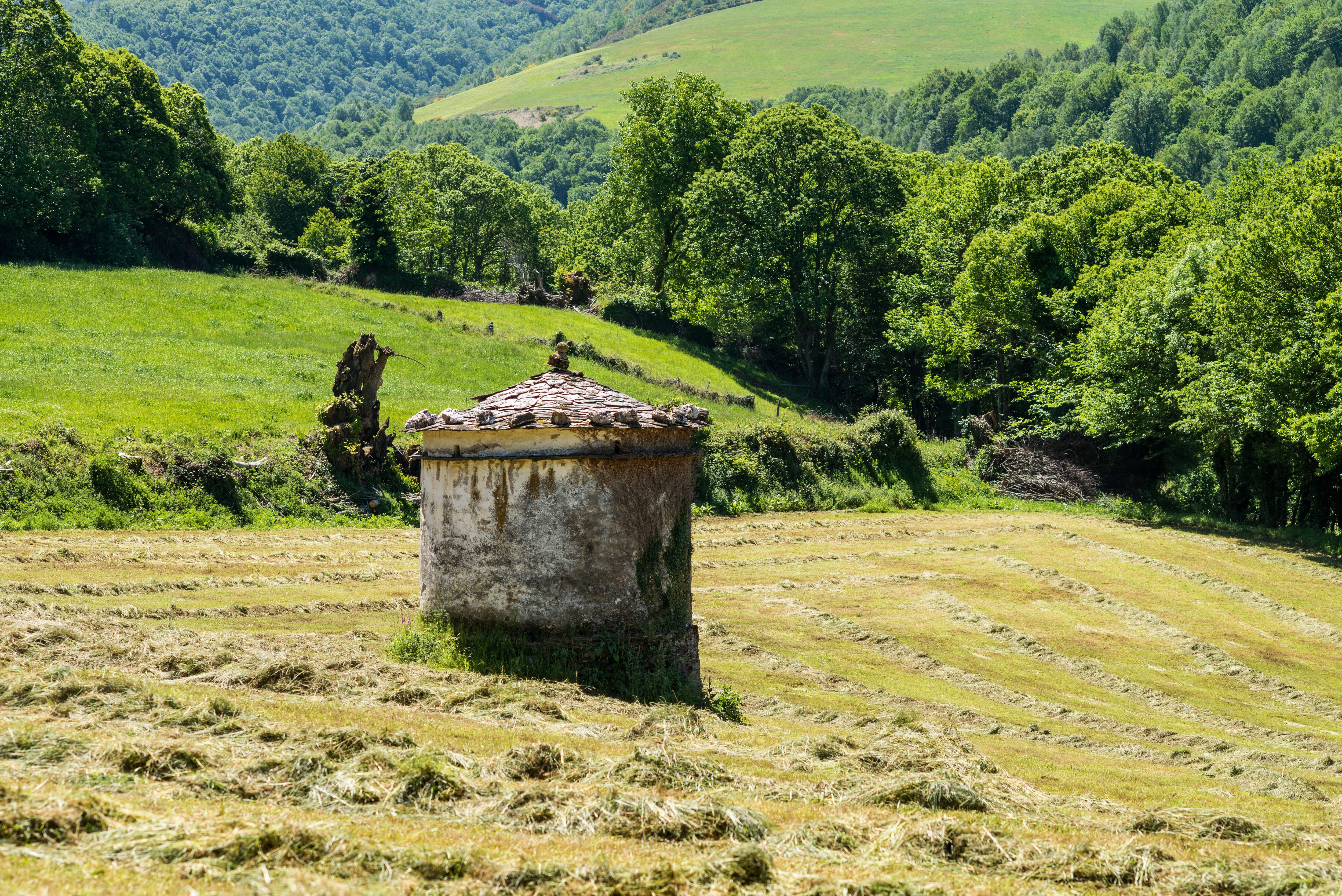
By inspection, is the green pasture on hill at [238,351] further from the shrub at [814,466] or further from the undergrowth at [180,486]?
the shrub at [814,466]

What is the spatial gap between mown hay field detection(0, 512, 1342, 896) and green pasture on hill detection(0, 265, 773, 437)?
774cm

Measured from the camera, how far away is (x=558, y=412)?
49.5 ft

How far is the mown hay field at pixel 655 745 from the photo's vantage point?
7172 mm

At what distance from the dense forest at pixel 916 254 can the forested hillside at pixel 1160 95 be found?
4460 centimetres

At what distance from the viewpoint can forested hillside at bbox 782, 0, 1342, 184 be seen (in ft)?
395

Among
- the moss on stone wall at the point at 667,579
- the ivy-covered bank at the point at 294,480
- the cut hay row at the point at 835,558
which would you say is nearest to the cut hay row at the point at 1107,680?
the cut hay row at the point at 835,558

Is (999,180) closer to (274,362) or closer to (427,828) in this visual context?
(274,362)

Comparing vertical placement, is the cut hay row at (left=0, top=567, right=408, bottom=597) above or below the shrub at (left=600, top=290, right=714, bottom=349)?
below

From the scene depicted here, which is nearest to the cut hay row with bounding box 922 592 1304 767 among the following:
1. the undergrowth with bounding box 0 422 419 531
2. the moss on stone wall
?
the moss on stone wall

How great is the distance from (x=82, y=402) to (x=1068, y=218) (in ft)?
129

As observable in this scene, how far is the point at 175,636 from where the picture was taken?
14898 mm

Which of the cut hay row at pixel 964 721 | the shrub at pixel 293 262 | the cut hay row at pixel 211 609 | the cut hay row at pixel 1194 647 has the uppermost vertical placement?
the shrub at pixel 293 262

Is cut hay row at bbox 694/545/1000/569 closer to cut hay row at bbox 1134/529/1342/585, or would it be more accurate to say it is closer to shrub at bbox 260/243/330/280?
cut hay row at bbox 1134/529/1342/585

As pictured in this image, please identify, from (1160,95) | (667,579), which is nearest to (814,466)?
(667,579)
